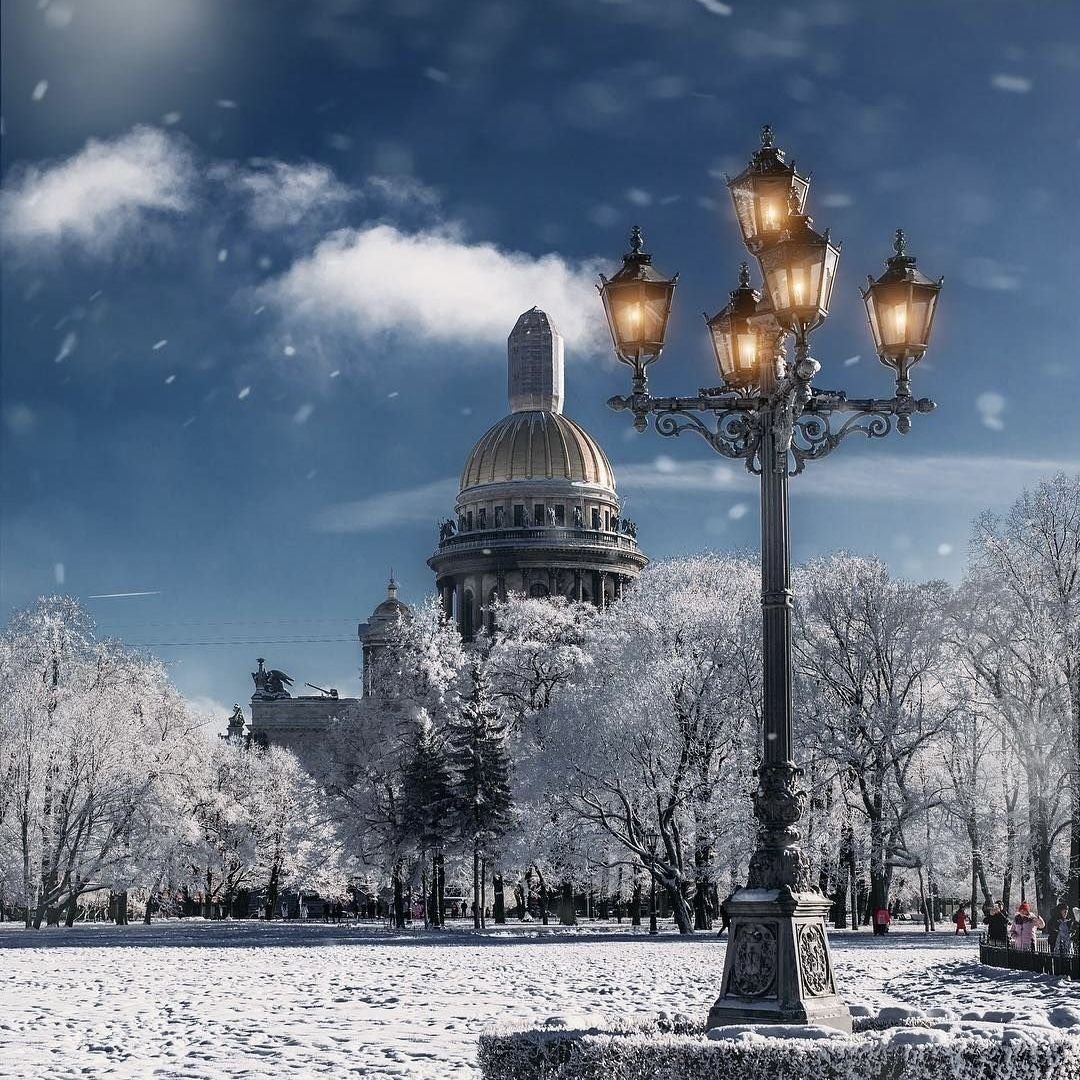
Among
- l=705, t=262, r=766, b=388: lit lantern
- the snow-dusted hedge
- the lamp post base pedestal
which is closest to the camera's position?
the snow-dusted hedge

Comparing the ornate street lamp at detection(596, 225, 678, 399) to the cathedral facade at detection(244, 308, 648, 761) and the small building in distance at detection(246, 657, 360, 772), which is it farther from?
the small building in distance at detection(246, 657, 360, 772)

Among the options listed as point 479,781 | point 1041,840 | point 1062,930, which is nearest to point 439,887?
point 479,781

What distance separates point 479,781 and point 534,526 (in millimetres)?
65682

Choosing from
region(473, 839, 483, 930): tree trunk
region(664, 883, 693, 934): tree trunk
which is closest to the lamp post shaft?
region(664, 883, 693, 934): tree trunk

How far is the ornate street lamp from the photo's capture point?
1472 centimetres

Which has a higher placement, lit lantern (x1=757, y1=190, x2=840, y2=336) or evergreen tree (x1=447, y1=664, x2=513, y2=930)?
lit lantern (x1=757, y1=190, x2=840, y2=336)

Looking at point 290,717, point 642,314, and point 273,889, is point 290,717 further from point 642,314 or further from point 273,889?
point 642,314

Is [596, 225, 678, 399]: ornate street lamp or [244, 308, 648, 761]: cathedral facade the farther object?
[244, 308, 648, 761]: cathedral facade

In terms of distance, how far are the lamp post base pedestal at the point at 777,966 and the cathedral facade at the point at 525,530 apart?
10567cm

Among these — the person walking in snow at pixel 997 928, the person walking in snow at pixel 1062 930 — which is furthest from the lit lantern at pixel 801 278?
the person walking in snow at pixel 997 928

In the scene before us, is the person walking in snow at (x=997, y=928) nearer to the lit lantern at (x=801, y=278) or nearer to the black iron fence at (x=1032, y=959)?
the black iron fence at (x=1032, y=959)

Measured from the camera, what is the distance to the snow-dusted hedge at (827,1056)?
9.48 metres

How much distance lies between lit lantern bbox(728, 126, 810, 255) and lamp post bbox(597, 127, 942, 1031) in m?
0.01

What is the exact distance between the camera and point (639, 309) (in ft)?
48.3
